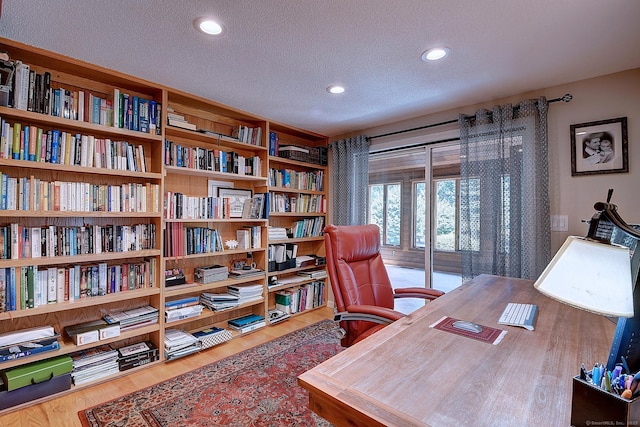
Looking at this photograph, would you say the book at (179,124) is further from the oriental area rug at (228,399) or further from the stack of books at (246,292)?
the oriental area rug at (228,399)

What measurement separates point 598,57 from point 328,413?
8.65 feet

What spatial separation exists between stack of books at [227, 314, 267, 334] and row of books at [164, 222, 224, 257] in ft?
2.57

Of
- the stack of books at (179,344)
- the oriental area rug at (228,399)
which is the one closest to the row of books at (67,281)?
the stack of books at (179,344)

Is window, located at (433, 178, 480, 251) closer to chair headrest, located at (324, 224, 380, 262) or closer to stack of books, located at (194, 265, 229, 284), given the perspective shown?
chair headrest, located at (324, 224, 380, 262)

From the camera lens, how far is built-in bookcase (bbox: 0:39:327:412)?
6.25 ft

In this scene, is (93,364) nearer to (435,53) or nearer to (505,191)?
(435,53)

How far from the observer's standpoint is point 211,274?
279 cm

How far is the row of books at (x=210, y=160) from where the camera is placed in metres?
2.54

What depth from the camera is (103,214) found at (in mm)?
2141

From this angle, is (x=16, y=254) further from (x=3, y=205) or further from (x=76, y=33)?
(x=76, y=33)

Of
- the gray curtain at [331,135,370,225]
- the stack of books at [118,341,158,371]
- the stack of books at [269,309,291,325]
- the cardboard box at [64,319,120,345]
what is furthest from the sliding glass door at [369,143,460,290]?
the cardboard box at [64,319,120,345]

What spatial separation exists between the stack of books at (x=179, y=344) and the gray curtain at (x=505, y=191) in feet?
8.16

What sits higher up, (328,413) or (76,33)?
(76,33)

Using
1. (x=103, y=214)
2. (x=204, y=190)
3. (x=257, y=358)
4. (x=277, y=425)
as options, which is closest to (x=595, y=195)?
(x=277, y=425)
